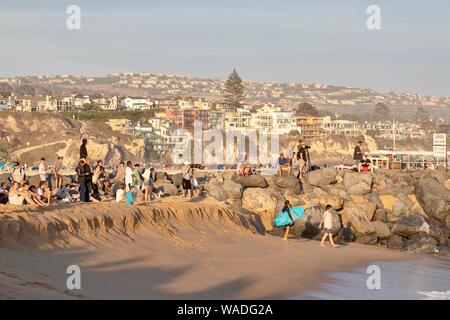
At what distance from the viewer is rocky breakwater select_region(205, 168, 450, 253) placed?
27.6 metres

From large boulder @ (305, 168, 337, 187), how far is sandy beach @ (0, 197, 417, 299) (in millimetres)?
8295

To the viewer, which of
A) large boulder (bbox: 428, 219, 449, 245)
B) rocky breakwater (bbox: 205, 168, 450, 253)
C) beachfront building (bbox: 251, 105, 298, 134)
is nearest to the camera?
rocky breakwater (bbox: 205, 168, 450, 253)

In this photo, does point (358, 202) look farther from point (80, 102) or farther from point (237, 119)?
point (80, 102)

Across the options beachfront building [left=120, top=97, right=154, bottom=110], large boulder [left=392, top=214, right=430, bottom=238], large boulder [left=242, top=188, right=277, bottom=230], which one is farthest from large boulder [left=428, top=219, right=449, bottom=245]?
beachfront building [left=120, top=97, right=154, bottom=110]

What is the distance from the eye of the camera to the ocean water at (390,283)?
1692 cm

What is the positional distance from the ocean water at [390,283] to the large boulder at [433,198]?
10.00 metres

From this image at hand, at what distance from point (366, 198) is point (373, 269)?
38.3 feet

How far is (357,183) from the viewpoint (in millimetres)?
33656

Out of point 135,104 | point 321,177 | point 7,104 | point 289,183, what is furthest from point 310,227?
point 135,104

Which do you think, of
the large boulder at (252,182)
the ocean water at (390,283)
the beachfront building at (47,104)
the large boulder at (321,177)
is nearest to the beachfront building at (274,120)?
the beachfront building at (47,104)

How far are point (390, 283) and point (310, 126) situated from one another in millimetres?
162014

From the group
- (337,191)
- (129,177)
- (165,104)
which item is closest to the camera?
(129,177)

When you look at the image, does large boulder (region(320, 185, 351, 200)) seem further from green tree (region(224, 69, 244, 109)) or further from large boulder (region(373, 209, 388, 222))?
green tree (region(224, 69, 244, 109))
